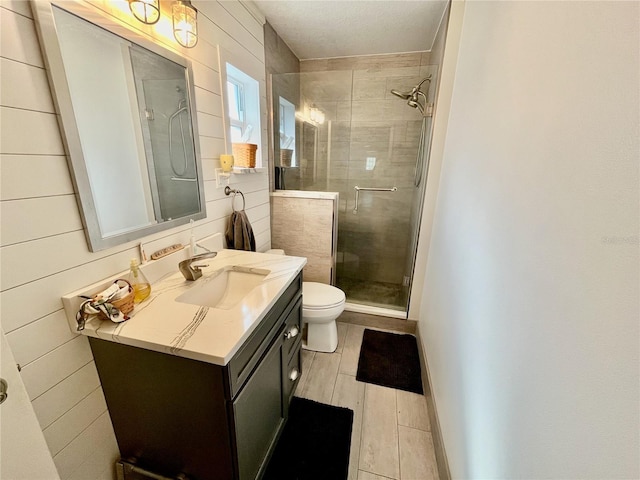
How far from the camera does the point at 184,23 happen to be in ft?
3.70

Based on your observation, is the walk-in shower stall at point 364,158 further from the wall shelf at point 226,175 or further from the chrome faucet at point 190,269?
the chrome faucet at point 190,269

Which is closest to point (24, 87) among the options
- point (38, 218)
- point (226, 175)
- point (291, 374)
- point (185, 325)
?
point (38, 218)

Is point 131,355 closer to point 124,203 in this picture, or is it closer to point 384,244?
point 124,203

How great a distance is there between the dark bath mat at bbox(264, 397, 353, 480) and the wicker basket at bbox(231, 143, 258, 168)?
1.50 metres

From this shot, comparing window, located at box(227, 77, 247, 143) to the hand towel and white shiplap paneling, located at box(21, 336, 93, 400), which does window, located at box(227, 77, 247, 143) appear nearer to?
the hand towel

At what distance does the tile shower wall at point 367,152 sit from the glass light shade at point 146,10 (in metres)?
1.65

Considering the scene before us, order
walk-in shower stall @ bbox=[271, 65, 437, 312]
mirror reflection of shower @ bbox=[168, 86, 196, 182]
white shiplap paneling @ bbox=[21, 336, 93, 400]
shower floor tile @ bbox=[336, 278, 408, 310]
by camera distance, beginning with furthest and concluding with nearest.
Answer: shower floor tile @ bbox=[336, 278, 408, 310], walk-in shower stall @ bbox=[271, 65, 437, 312], mirror reflection of shower @ bbox=[168, 86, 196, 182], white shiplap paneling @ bbox=[21, 336, 93, 400]

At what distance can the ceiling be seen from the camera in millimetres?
1728

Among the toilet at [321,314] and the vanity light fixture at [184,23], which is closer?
the vanity light fixture at [184,23]

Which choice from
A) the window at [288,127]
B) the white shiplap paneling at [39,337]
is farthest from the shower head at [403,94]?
the white shiplap paneling at [39,337]

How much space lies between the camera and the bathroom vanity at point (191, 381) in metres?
0.80

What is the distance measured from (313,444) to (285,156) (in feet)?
6.87

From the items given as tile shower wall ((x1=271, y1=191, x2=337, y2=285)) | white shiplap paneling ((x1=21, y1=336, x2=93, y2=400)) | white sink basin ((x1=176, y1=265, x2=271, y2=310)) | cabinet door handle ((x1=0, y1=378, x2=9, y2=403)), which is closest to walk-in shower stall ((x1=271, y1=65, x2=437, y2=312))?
tile shower wall ((x1=271, y1=191, x2=337, y2=285))

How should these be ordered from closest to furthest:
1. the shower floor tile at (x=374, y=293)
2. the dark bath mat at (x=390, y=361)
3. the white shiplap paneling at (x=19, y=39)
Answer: the white shiplap paneling at (x=19, y=39) → the dark bath mat at (x=390, y=361) → the shower floor tile at (x=374, y=293)
